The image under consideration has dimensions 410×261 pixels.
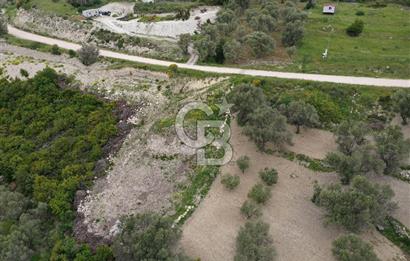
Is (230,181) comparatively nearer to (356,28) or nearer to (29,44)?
(356,28)

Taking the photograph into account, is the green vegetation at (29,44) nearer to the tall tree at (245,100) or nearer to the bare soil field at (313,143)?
the tall tree at (245,100)

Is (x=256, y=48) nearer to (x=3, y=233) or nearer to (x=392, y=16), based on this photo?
(x=392, y=16)

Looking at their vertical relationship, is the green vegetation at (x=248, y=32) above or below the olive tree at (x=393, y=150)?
above

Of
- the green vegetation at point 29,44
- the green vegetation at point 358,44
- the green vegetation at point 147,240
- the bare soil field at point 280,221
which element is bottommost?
the bare soil field at point 280,221

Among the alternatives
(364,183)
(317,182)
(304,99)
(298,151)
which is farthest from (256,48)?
(364,183)

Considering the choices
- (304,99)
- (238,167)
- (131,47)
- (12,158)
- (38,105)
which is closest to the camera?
(238,167)

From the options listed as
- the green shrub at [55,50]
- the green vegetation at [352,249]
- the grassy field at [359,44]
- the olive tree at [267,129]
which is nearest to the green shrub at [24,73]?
the green shrub at [55,50]
